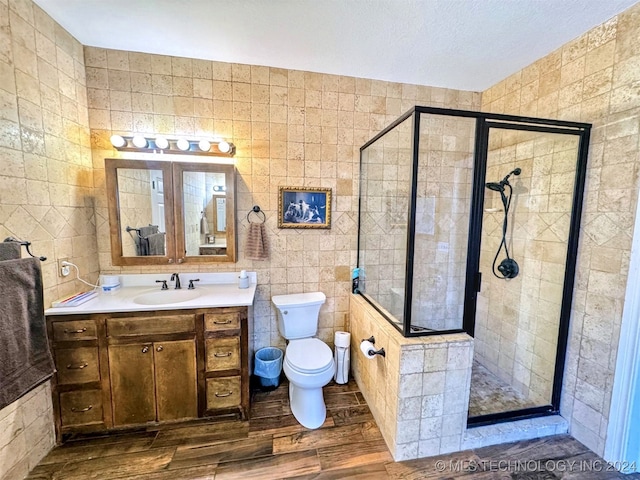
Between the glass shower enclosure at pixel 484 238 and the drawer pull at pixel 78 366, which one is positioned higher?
the glass shower enclosure at pixel 484 238

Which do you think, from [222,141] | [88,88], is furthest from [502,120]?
[88,88]

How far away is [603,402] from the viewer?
1676 mm

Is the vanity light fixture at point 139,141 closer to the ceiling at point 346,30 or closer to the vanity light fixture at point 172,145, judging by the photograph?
the vanity light fixture at point 172,145

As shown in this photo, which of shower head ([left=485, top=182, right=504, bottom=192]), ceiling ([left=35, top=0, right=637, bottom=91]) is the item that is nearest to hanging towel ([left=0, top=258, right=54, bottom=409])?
ceiling ([left=35, top=0, right=637, bottom=91])

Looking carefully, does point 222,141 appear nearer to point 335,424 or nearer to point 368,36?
point 368,36

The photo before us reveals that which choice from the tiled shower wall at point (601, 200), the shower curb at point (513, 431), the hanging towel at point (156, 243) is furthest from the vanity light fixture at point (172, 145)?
the shower curb at point (513, 431)

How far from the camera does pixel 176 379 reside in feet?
6.21

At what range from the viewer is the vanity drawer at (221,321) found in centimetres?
190

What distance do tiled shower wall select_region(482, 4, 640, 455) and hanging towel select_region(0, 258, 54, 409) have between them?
332cm

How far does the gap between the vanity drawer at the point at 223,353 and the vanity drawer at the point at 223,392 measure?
0.09 metres

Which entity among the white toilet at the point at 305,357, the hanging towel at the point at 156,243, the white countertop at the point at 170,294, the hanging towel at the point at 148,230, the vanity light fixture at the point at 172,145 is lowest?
the white toilet at the point at 305,357

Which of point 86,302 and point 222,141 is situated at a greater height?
point 222,141

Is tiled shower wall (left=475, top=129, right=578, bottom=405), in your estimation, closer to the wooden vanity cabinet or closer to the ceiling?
the ceiling

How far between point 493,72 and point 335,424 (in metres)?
3.17
